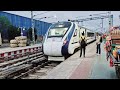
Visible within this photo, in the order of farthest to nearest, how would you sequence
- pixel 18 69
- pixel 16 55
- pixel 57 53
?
pixel 16 55
pixel 57 53
pixel 18 69

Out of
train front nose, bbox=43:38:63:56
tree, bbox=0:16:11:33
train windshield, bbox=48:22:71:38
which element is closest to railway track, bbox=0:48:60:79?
train front nose, bbox=43:38:63:56

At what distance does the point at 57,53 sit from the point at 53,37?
119 centimetres

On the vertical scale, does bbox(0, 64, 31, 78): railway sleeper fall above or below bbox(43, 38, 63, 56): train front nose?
below

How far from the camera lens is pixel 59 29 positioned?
63.4 ft

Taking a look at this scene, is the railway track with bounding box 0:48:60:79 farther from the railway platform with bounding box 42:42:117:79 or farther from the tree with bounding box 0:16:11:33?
the tree with bounding box 0:16:11:33

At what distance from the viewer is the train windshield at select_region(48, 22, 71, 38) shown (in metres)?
19.0

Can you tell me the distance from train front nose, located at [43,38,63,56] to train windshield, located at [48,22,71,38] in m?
0.60

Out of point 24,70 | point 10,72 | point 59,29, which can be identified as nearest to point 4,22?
point 59,29

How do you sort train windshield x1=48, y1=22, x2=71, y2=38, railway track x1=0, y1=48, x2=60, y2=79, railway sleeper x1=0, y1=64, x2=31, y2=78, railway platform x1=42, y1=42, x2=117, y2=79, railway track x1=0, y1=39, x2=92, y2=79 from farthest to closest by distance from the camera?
train windshield x1=48, y1=22, x2=71, y2=38
railway track x1=0, y1=39, x2=92, y2=79
railway track x1=0, y1=48, x2=60, y2=79
railway sleeper x1=0, y1=64, x2=31, y2=78
railway platform x1=42, y1=42, x2=117, y2=79

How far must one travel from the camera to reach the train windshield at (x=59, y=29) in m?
19.0
